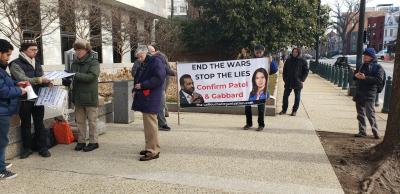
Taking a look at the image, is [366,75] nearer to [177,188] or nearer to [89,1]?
[177,188]

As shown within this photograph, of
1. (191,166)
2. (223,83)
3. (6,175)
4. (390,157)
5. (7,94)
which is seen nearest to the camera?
(7,94)

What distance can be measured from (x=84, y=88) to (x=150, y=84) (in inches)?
43.5

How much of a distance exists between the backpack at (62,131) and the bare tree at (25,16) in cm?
514

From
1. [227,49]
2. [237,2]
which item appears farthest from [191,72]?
[227,49]

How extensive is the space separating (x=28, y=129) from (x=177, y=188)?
8.18ft

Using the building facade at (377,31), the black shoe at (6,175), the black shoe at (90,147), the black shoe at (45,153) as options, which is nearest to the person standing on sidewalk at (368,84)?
the black shoe at (90,147)

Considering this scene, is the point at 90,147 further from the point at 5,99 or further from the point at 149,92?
the point at 5,99

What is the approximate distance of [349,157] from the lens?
5648 mm

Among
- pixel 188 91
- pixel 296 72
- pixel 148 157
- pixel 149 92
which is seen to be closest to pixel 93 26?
pixel 188 91

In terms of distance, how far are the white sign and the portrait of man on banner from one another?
2.98 meters

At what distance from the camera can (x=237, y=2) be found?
22891mm

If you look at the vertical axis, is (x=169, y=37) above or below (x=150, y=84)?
above

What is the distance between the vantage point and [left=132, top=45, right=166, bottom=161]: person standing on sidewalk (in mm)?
5293

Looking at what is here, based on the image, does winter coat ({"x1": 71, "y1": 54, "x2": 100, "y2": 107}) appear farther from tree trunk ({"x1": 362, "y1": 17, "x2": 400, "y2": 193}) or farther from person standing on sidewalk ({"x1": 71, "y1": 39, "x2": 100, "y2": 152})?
tree trunk ({"x1": 362, "y1": 17, "x2": 400, "y2": 193})
